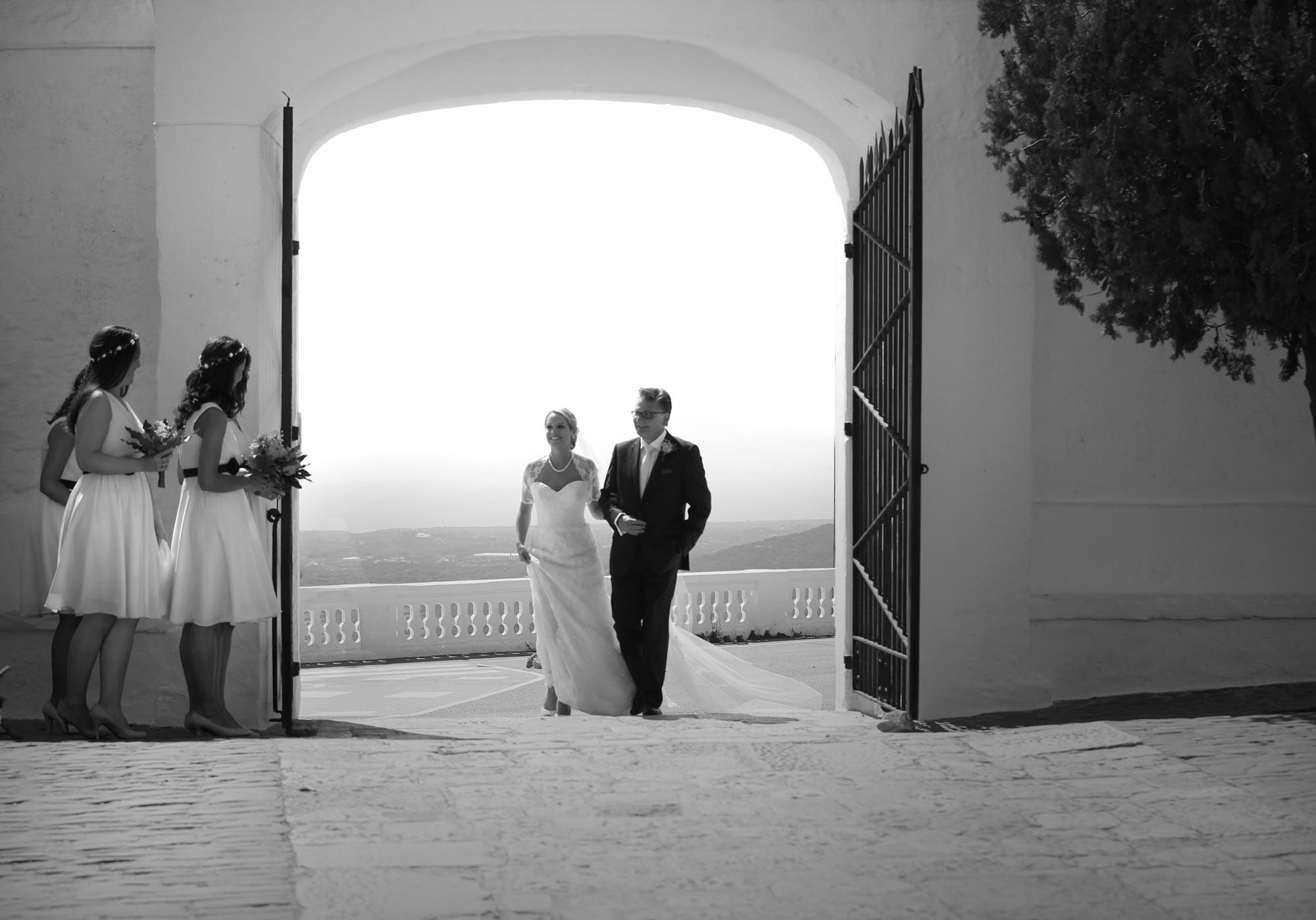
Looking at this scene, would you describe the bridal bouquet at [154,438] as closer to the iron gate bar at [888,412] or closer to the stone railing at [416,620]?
the iron gate bar at [888,412]

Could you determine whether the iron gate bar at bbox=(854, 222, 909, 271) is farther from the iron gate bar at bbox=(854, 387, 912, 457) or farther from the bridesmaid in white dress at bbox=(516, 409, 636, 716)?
the bridesmaid in white dress at bbox=(516, 409, 636, 716)

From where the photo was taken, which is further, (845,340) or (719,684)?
(719,684)

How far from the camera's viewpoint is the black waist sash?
6.59 m

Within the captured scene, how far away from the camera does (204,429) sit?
652cm

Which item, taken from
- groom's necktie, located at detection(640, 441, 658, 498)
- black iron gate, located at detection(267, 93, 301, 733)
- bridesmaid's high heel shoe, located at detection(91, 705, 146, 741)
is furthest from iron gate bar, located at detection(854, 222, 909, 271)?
bridesmaid's high heel shoe, located at detection(91, 705, 146, 741)

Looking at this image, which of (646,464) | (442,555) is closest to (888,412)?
(646,464)

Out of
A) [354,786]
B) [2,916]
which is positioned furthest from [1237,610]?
[2,916]

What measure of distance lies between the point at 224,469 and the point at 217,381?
0.42m

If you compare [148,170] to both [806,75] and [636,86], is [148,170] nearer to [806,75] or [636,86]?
[636,86]

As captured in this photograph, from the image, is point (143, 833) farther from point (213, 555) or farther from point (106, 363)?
point (106, 363)

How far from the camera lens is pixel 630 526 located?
26.8ft

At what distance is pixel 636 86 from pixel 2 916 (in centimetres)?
665

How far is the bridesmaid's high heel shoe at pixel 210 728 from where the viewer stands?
6660 millimetres

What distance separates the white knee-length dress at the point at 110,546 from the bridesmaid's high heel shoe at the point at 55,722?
1.85 feet
